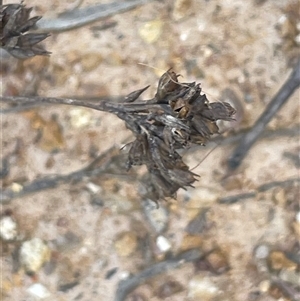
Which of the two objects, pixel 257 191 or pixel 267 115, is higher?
pixel 267 115

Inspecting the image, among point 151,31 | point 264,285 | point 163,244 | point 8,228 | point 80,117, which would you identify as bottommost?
point 264,285

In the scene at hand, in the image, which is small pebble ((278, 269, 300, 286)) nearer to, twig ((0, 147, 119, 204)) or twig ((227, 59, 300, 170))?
twig ((227, 59, 300, 170))

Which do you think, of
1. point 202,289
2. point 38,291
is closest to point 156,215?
point 202,289

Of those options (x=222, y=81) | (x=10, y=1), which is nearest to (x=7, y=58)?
(x=10, y=1)

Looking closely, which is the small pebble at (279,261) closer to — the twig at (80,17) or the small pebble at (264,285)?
the small pebble at (264,285)

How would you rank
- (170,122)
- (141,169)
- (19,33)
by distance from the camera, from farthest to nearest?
(141,169), (19,33), (170,122)

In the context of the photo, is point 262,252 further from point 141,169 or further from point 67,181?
point 67,181
